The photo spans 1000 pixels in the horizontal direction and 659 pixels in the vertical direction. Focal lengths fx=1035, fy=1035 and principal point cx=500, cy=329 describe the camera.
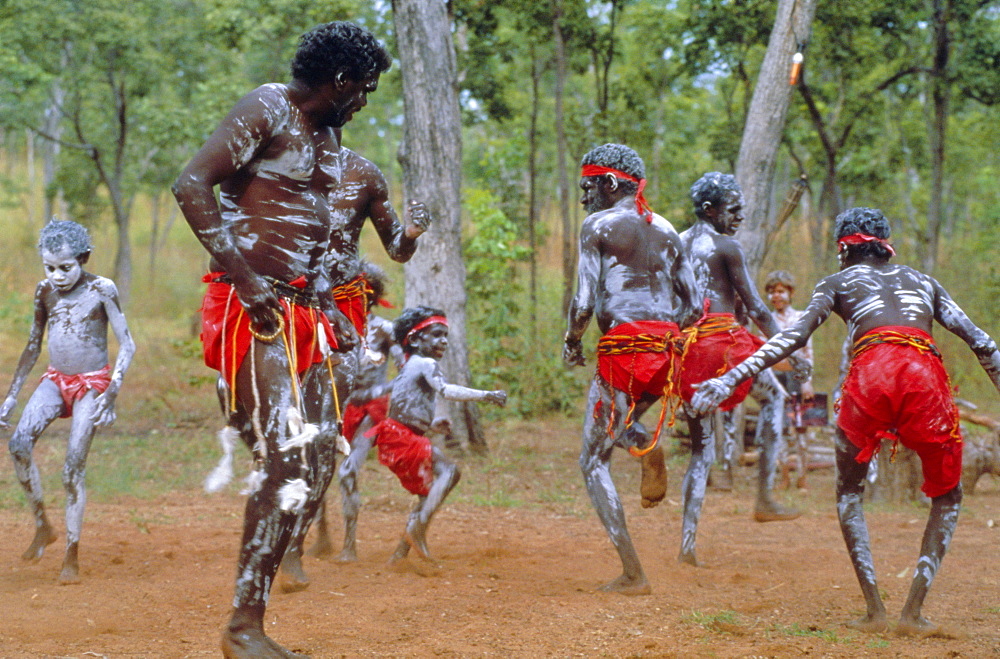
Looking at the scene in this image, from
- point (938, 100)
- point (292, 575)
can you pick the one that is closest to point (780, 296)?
point (292, 575)

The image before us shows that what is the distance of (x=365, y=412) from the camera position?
6043 millimetres

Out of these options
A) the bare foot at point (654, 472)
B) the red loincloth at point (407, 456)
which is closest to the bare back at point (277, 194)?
the red loincloth at point (407, 456)

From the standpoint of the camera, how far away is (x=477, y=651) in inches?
154

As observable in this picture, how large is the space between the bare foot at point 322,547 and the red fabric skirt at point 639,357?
1.93 metres

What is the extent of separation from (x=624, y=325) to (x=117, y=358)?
274 centimetres

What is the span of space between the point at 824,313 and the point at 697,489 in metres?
1.75

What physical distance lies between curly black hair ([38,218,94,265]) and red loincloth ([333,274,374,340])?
57.6 inches

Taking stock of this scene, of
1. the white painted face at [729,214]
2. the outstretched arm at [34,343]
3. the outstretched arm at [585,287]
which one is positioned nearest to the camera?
the outstretched arm at [585,287]

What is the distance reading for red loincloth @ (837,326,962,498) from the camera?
4.27 metres

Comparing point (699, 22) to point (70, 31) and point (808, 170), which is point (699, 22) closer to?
point (808, 170)

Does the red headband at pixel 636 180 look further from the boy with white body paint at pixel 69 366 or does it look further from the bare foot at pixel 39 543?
the bare foot at pixel 39 543

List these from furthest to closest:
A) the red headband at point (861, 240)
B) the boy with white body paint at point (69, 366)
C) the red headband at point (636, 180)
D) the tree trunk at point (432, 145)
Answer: the tree trunk at point (432, 145), the boy with white body paint at point (69, 366), the red headband at point (636, 180), the red headband at point (861, 240)

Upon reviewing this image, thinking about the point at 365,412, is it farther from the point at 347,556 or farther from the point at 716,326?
the point at 716,326

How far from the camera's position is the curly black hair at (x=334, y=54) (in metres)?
3.56
